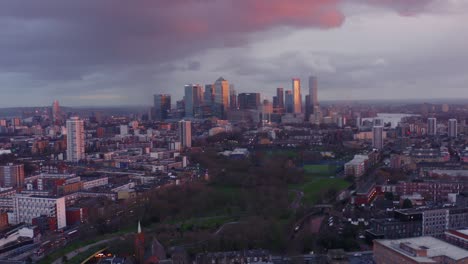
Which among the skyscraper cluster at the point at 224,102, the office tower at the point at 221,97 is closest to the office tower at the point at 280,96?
the skyscraper cluster at the point at 224,102

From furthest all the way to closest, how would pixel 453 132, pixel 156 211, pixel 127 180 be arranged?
pixel 453 132, pixel 127 180, pixel 156 211

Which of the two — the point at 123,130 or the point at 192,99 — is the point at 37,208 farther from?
the point at 192,99

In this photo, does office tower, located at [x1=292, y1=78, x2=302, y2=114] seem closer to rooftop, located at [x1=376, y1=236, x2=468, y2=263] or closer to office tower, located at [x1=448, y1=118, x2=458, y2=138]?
office tower, located at [x1=448, y1=118, x2=458, y2=138]

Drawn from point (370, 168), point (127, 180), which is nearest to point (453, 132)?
point (370, 168)

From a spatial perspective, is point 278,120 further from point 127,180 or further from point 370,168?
point 127,180

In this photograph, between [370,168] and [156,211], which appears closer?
[156,211]

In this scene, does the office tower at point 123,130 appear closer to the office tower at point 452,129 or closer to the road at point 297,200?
the office tower at point 452,129

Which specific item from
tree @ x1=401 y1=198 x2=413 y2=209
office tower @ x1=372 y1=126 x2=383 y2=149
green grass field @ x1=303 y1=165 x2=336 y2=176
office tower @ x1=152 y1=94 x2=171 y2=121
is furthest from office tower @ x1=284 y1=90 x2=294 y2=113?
tree @ x1=401 y1=198 x2=413 y2=209
